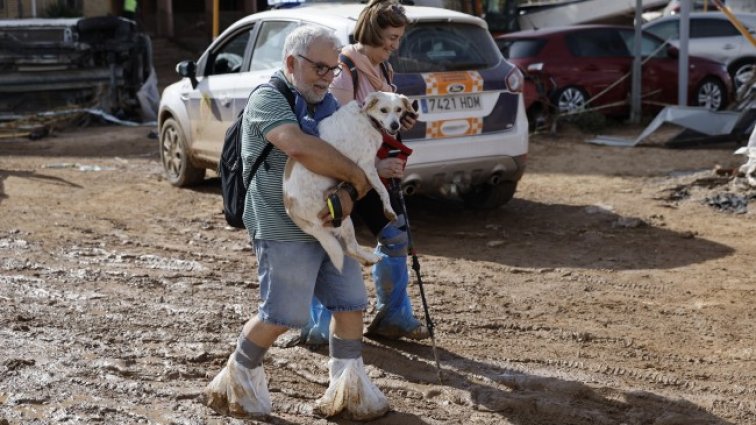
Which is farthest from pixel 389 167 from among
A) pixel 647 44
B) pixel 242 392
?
pixel 647 44

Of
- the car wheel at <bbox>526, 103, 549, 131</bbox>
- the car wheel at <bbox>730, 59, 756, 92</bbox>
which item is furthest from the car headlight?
the car wheel at <bbox>730, 59, 756, 92</bbox>

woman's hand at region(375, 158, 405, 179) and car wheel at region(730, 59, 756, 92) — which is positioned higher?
woman's hand at region(375, 158, 405, 179)

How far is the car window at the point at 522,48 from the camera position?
1662 centimetres

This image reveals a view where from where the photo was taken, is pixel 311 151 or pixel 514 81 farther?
pixel 514 81

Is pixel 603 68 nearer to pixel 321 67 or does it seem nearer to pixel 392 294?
pixel 392 294

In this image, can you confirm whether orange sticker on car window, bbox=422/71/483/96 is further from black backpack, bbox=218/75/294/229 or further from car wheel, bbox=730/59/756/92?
car wheel, bbox=730/59/756/92

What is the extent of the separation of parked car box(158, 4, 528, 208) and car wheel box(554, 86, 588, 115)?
7181 mm

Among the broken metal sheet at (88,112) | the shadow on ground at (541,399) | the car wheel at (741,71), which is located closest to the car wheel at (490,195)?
the shadow on ground at (541,399)

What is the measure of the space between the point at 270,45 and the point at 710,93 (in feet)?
34.1

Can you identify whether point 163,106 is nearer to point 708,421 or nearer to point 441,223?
point 441,223

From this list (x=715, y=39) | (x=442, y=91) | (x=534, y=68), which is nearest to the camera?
(x=442, y=91)

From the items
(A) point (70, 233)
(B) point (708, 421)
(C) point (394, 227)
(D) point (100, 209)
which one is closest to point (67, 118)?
(D) point (100, 209)

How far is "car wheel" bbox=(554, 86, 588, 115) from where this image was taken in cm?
1658

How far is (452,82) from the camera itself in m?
8.44
